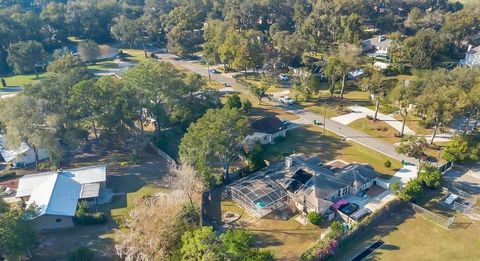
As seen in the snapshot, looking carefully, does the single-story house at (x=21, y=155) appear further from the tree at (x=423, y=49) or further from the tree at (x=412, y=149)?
the tree at (x=423, y=49)

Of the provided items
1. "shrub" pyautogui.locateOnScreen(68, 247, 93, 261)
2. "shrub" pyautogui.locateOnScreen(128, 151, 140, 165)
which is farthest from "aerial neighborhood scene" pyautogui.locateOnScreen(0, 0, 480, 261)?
"shrub" pyautogui.locateOnScreen(128, 151, 140, 165)

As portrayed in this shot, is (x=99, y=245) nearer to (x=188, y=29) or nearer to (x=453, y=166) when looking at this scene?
(x=453, y=166)

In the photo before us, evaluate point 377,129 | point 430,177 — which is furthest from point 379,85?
point 430,177

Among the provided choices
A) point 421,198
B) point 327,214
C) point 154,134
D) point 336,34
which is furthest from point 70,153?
point 336,34

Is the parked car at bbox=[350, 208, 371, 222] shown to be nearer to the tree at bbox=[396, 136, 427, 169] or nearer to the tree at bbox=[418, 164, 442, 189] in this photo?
the tree at bbox=[418, 164, 442, 189]

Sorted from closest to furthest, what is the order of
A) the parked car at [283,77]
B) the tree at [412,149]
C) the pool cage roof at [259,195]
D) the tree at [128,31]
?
the pool cage roof at [259,195], the tree at [412,149], the parked car at [283,77], the tree at [128,31]

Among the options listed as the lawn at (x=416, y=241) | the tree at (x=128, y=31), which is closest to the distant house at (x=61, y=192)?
the lawn at (x=416, y=241)
